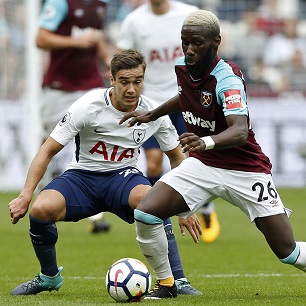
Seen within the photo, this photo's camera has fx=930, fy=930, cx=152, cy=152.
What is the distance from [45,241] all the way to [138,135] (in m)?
1.11

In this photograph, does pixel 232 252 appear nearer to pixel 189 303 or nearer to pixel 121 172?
pixel 121 172

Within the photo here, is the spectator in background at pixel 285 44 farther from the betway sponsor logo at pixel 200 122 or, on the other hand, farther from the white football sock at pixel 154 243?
the white football sock at pixel 154 243

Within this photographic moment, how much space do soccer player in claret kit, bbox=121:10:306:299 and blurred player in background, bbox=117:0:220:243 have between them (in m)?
3.42

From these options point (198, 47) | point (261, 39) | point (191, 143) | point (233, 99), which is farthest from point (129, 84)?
point (261, 39)

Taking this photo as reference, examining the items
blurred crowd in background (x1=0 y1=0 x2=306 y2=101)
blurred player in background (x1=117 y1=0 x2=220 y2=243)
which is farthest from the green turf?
blurred crowd in background (x1=0 y1=0 x2=306 y2=101)

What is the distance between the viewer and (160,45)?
32.7ft

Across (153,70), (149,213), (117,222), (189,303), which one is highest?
(153,70)

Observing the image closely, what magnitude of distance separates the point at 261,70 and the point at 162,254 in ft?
37.4

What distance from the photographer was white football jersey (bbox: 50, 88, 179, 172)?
697 centimetres

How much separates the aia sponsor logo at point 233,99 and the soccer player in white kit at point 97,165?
0.98 m

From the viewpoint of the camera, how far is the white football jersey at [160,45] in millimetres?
9930

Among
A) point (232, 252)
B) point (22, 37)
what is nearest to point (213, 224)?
point (232, 252)

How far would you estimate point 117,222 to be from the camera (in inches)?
488

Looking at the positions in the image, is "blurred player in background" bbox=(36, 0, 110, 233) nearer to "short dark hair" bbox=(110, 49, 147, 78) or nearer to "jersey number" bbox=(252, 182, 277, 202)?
"short dark hair" bbox=(110, 49, 147, 78)
